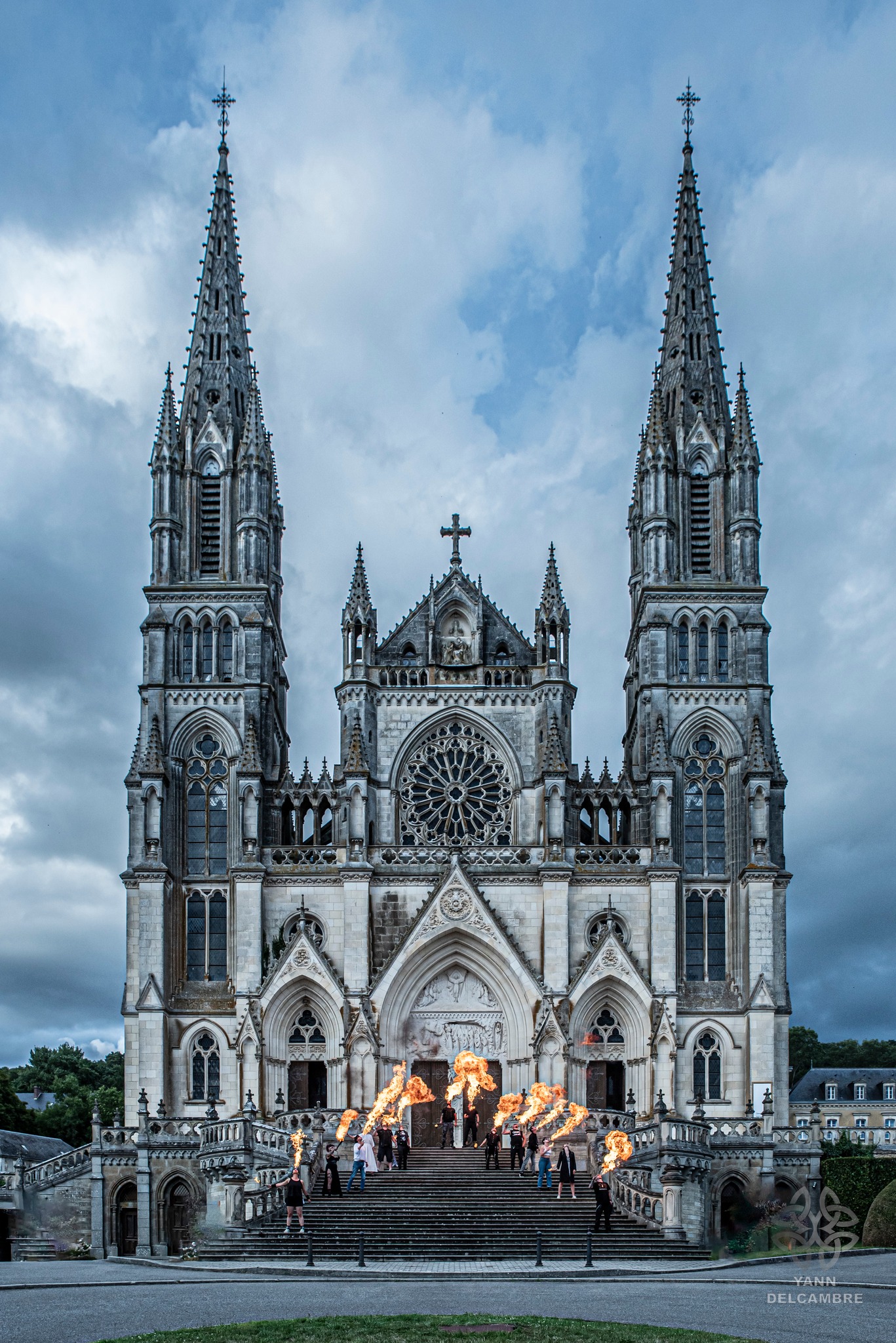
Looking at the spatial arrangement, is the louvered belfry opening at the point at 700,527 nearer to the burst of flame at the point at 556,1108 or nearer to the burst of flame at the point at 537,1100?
the burst of flame at the point at 556,1108

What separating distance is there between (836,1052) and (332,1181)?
320 ft

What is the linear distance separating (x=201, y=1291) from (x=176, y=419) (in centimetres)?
4363

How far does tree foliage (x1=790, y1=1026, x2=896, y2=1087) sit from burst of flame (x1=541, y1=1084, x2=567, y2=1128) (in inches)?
2995

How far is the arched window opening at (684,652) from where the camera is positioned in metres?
62.9

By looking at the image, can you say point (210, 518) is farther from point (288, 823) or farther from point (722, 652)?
point (722, 652)

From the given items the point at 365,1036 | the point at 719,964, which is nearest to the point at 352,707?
the point at 365,1036

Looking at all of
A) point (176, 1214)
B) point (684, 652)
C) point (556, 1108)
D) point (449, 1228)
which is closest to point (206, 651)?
point (684, 652)

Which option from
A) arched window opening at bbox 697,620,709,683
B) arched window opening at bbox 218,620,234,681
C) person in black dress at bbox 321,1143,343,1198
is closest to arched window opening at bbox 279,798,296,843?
arched window opening at bbox 218,620,234,681

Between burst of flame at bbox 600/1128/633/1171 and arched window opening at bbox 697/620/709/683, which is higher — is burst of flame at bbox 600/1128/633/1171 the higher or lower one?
the lower one

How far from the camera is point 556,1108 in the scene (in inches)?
2104

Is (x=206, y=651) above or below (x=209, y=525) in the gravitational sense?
below

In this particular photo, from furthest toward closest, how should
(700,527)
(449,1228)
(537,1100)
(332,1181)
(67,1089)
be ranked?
1. (67,1089)
2. (700,527)
3. (537,1100)
4. (332,1181)
5. (449,1228)

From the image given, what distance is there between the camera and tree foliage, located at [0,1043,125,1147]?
9231cm

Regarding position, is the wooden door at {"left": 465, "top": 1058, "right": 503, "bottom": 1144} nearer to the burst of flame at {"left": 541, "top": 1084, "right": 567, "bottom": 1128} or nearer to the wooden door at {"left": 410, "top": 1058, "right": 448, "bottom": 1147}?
the wooden door at {"left": 410, "top": 1058, "right": 448, "bottom": 1147}
